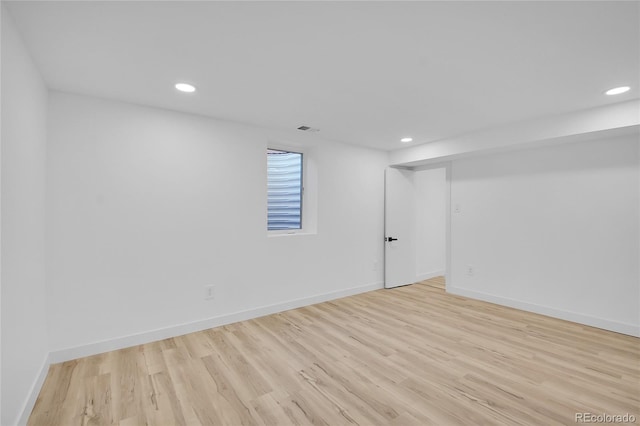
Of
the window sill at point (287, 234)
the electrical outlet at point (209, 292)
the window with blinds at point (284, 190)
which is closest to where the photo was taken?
the electrical outlet at point (209, 292)

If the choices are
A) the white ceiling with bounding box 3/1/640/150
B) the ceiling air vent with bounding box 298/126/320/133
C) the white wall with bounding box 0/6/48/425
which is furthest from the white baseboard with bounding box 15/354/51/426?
the ceiling air vent with bounding box 298/126/320/133

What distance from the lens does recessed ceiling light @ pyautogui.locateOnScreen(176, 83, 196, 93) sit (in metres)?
2.35

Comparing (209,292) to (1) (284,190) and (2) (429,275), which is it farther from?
(2) (429,275)

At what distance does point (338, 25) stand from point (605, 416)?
280cm

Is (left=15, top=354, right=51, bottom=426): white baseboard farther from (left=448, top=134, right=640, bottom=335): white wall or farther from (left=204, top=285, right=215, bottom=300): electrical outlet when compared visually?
(left=448, top=134, right=640, bottom=335): white wall

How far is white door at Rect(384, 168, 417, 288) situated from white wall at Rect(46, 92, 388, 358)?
127 centimetres

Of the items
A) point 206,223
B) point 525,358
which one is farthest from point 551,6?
point 206,223

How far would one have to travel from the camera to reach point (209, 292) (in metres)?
3.14

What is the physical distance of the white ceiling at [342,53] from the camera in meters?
1.49

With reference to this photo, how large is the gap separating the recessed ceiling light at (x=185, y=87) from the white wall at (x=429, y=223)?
160 inches

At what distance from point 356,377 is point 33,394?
2.15 m
